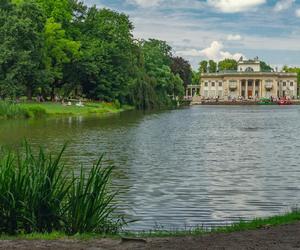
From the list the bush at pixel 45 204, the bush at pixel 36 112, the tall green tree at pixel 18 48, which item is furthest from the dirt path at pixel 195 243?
the tall green tree at pixel 18 48

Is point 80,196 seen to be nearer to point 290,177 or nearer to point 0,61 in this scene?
point 290,177

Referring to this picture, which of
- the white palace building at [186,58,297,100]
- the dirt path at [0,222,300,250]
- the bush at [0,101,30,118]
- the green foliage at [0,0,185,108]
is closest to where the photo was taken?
the dirt path at [0,222,300,250]

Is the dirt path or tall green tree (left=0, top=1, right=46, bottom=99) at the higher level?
tall green tree (left=0, top=1, right=46, bottom=99)

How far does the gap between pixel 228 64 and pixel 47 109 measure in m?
142

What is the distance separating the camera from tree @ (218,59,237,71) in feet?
635

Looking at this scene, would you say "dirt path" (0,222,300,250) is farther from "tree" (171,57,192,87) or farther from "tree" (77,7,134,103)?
"tree" (171,57,192,87)

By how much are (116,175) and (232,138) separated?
54.3ft

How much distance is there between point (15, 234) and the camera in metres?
9.16

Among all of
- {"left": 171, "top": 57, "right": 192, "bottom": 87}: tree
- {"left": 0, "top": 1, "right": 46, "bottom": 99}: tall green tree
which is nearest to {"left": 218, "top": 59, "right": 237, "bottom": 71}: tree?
{"left": 171, "top": 57, "right": 192, "bottom": 87}: tree

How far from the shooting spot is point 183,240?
8.40 m

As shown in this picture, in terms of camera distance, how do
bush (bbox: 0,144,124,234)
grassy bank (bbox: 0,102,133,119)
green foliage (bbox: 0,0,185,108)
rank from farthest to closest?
green foliage (bbox: 0,0,185,108), grassy bank (bbox: 0,102,133,119), bush (bbox: 0,144,124,234)

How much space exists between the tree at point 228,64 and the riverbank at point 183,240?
613 ft

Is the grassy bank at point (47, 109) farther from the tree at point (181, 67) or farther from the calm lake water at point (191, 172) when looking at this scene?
the tree at point (181, 67)

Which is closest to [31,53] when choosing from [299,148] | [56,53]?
[56,53]
